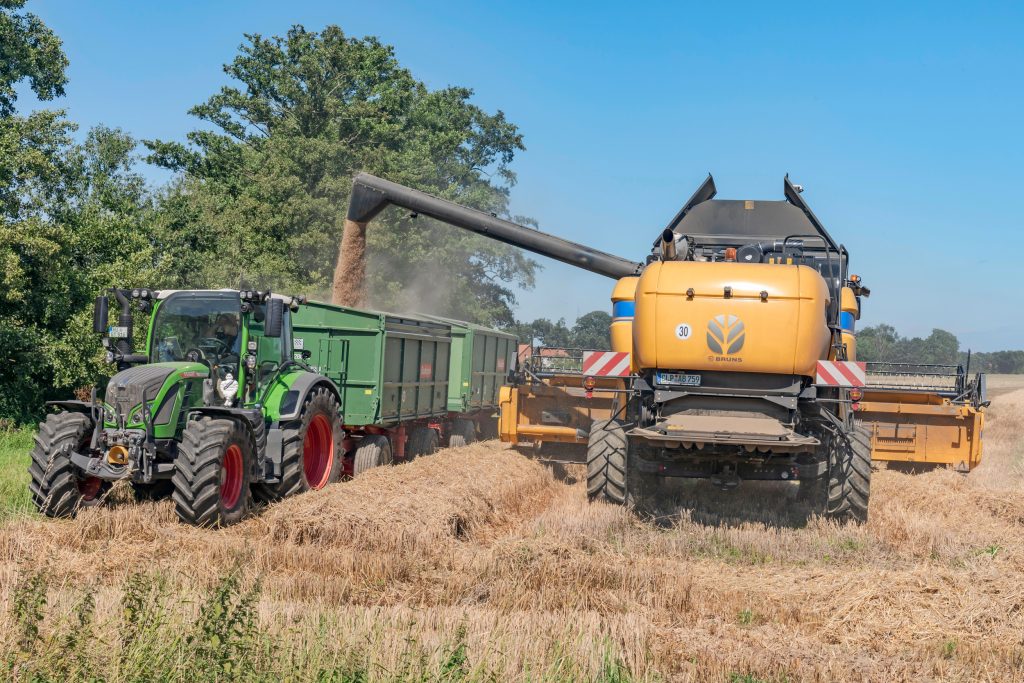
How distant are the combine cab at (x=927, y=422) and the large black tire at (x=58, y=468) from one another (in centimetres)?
877

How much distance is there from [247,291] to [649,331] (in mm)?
3788

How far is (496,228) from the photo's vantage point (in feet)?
48.6

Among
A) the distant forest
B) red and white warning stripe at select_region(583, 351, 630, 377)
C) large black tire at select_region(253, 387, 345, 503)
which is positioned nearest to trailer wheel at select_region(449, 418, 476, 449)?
large black tire at select_region(253, 387, 345, 503)

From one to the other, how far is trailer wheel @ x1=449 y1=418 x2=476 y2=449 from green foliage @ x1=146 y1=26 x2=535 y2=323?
27.7 feet

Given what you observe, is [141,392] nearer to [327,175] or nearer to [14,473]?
[14,473]

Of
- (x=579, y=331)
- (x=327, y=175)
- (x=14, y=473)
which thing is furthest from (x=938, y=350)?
(x=14, y=473)

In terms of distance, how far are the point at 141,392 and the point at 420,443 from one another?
649cm

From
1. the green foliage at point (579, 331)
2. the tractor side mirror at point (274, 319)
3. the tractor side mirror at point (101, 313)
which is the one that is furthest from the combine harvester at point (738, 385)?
the green foliage at point (579, 331)

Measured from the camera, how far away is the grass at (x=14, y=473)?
9305mm

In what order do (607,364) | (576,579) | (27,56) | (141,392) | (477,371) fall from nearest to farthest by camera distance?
1. (576,579)
2. (141,392)
3. (607,364)
4. (477,371)
5. (27,56)

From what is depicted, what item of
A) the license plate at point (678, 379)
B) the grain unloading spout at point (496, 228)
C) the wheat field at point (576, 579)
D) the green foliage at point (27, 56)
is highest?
the green foliage at point (27, 56)

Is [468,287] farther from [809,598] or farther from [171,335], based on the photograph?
[809,598]

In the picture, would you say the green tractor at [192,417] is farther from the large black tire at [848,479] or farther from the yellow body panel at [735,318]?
the large black tire at [848,479]

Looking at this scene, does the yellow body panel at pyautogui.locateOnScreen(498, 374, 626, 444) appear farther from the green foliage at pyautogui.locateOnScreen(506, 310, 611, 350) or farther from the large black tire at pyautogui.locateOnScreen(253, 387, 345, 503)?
the green foliage at pyautogui.locateOnScreen(506, 310, 611, 350)
